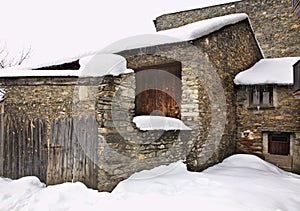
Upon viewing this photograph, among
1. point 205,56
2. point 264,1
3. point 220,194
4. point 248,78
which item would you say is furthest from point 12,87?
point 264,1

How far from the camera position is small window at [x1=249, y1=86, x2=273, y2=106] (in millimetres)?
7414

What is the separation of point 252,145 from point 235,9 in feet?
25.0

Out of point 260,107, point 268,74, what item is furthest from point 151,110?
point 268,74

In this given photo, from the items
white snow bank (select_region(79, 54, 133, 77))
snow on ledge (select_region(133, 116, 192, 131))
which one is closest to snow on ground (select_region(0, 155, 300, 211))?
snow on ledge (select_region(133, 116, 192, 131))

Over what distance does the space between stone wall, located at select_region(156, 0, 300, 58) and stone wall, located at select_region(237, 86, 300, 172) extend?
4999mm

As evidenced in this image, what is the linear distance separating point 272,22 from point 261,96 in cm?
573

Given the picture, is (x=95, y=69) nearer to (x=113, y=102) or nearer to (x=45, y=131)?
(x=113, y=102)

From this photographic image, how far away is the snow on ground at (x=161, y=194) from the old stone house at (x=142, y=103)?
23 cm

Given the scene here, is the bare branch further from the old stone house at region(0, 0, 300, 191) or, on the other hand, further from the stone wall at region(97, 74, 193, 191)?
the stone wall at region(97, 74, 193, 191)

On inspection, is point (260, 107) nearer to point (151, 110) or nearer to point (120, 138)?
point (151, 110)

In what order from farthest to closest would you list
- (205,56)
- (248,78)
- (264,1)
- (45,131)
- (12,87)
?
(264,1) → (248,78) → (12,87) → (205,56) → (45,131)

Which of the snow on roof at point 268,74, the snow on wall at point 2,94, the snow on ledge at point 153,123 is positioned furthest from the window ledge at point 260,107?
the snow on wall at point 2,94

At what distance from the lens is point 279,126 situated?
7211 mm

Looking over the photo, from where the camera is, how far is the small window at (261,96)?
292 inches
